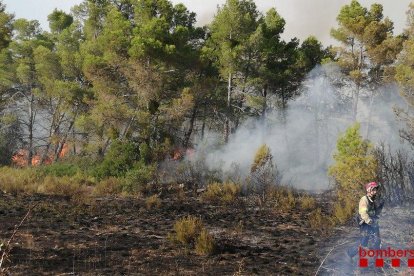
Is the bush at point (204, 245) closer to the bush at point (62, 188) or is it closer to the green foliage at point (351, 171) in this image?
the green foliage at point (351, 171)

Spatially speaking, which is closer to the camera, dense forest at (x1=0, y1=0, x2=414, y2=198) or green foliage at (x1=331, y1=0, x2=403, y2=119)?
dense forest at (x1=0, y1=0, x2=414, y2=198)

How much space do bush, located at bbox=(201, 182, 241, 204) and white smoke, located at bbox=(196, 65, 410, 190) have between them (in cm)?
403

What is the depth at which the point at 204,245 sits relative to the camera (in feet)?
26.4

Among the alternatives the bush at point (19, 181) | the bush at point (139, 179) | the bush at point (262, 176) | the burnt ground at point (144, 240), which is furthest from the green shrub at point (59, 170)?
the bush at point (262, 176)

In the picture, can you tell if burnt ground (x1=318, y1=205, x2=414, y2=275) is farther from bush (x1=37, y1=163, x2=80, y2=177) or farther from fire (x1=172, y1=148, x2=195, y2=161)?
bush (x1=37, y1=163, x2=80, y2=177)

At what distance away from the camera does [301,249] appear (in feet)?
28.5

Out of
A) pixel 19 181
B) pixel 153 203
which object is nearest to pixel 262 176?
pixel 153 203

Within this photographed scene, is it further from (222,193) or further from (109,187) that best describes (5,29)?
(222,193)

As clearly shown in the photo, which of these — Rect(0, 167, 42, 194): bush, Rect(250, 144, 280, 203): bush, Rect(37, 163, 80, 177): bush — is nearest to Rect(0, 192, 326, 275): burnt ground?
Rect(0, 167, 42, 194): bush

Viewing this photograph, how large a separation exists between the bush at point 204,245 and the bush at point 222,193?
6569mm

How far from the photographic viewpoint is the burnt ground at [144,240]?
7090 millimetres

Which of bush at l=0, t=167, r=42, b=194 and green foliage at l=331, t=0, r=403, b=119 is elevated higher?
green foliage at l=331, t=0, r=403, b=119

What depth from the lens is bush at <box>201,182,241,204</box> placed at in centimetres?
1499

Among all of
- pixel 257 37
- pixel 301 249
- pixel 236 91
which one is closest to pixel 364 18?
pixel 257 37
